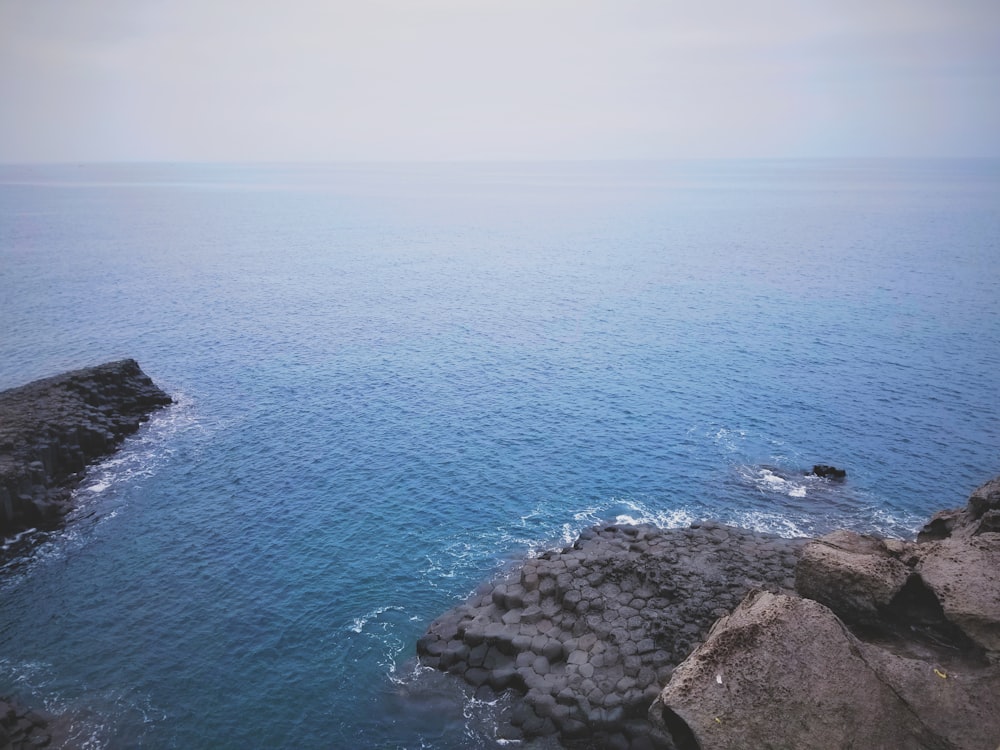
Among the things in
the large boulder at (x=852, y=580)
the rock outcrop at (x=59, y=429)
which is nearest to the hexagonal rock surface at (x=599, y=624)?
the large boulder at (x=852, y=580)

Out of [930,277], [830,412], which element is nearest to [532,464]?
[830,412]

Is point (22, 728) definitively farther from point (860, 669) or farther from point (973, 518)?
point (973, 518)

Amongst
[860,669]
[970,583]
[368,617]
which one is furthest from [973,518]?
[368,617]

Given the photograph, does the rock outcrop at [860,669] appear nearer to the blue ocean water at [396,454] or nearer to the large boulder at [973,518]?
the large boulder at [973,518]

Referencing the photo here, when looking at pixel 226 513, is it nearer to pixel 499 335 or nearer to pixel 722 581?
pixel 722 581

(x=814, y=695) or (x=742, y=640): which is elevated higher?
(x=742, y=640)

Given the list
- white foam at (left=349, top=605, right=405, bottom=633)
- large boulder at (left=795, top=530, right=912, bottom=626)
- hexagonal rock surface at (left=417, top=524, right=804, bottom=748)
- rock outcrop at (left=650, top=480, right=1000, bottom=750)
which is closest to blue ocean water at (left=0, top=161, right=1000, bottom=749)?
white foam at (left=349, top=605, right=405, bottom=633)

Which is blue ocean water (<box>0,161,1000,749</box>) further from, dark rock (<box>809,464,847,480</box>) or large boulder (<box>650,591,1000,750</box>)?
large boulder (<box>650,591,1000,750</box>)
